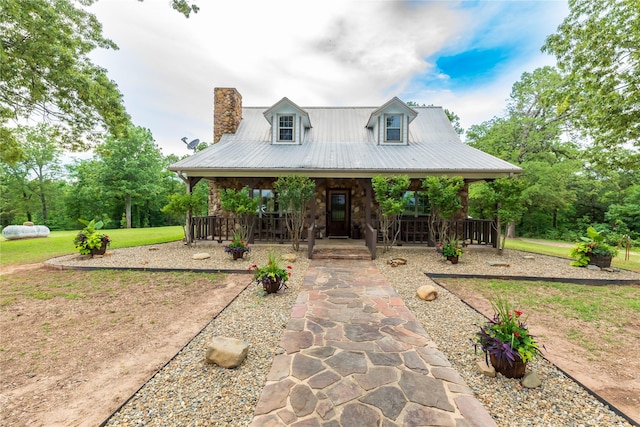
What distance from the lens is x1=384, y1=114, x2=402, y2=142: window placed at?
1157 centimetres

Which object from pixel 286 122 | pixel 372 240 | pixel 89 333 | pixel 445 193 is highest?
pixel 286 122

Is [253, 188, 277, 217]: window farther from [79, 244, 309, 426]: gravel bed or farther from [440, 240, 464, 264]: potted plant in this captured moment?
[440, 240, 464, 264]: potted plant

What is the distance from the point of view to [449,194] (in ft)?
24.8

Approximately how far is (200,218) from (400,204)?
7.71 meters

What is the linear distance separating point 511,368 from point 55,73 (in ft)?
41.8

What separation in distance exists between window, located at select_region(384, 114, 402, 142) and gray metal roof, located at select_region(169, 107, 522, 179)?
1.92ft

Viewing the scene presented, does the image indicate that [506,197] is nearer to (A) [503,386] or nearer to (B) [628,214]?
(A) [503,386]

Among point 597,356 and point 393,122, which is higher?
point 393,122

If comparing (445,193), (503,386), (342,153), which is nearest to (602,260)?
(445,193)

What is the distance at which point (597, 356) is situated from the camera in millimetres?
3053

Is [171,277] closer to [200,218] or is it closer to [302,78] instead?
[200,218]

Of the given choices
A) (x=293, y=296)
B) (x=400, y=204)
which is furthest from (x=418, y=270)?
(x=293, y=296)

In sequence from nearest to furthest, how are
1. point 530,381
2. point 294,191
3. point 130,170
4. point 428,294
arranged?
1. point 530,381
2. point 428,294
3. point 294,191
4. point 130,170

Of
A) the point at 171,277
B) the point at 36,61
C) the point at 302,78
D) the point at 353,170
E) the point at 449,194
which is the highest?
the point at 302,78
